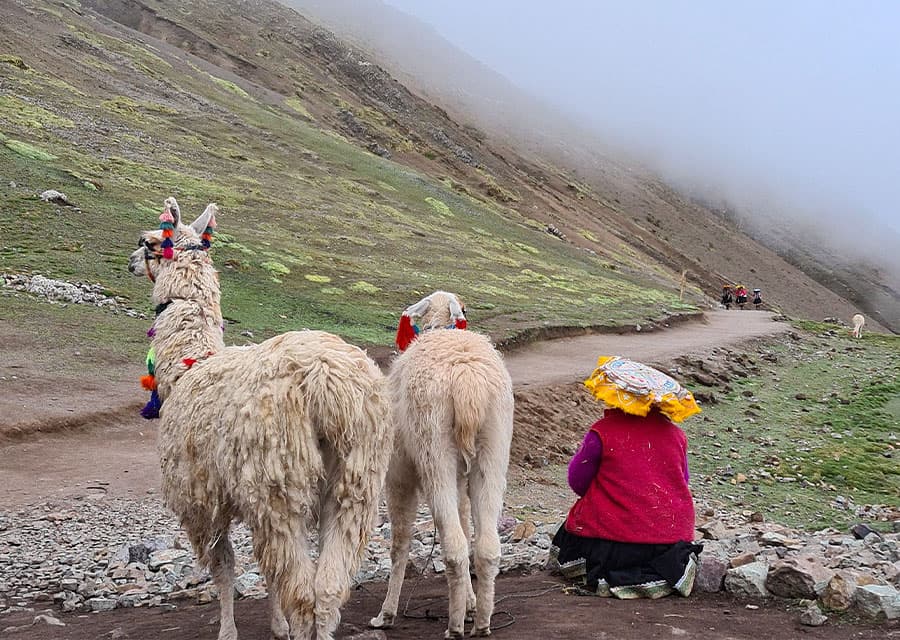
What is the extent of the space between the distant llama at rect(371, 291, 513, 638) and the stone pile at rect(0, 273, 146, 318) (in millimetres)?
12834

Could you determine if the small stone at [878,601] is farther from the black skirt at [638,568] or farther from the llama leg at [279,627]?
the llama leg at [279,627]

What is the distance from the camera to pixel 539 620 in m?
5.66

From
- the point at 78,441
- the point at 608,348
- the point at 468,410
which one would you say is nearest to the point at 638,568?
the point at 468,410

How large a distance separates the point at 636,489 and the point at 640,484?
5 centimetres

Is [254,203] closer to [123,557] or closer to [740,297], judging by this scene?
[123,557]

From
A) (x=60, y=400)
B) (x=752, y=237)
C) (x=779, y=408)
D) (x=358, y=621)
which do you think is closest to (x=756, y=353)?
(x=779, y=408)

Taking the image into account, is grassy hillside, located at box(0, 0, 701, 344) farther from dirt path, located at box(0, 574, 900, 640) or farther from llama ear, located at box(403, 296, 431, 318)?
dirt path, located at box(0, 574, 900, 640)

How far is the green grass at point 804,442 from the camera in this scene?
40.2 feet

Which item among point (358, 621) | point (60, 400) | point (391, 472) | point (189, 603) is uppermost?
point (391, 472)

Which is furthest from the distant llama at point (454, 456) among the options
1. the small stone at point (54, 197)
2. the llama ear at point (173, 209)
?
the small stone at point (54, 197)

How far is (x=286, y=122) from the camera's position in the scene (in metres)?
54.2

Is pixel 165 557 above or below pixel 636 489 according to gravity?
below

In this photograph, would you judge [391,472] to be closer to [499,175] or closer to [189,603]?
[189,603]

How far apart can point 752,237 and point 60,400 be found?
4236 inches
